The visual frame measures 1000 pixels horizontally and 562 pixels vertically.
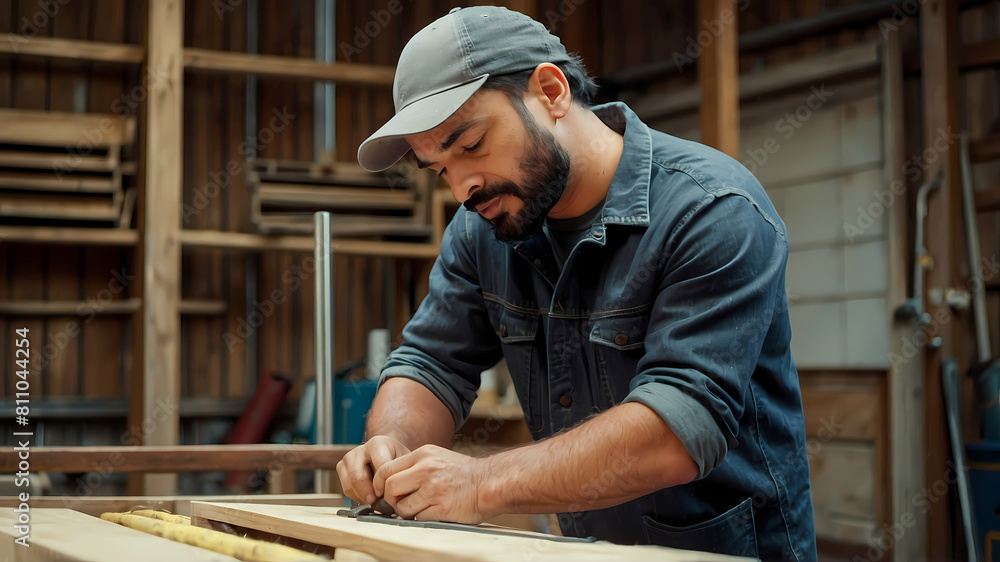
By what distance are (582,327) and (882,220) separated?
131 inches

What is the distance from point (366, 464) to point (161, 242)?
9.64ft

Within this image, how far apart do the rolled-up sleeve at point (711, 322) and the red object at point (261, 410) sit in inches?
142

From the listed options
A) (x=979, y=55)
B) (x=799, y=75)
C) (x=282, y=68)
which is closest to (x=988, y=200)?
(x=979, y=55)

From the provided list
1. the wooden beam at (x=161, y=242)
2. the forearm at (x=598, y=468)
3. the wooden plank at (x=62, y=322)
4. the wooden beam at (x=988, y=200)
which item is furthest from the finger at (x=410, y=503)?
the wooden plank at (x=62, y=322)

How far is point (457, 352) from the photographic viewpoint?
196 centimetres

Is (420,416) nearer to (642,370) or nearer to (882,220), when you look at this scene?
(642,370)

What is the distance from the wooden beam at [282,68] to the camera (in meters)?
4.43

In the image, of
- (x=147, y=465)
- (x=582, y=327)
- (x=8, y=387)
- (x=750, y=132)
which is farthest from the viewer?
(x=750, y=132)

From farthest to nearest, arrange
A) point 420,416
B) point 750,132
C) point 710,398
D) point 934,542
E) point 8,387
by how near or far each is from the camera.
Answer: point 750,132 < point 8,387 < point 934,542 < point 420,416 < point 710,398

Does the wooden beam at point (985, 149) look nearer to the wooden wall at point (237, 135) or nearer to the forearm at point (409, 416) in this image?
the wooden wall at point (237, 135)

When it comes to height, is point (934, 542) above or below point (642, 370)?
below

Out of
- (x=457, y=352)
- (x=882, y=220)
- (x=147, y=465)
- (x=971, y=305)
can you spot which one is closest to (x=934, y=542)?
(x=971, y=305)

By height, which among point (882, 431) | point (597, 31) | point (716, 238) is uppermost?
point (597, 31)

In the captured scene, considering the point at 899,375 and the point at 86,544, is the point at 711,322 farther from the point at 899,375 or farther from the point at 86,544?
the point at 899,375
